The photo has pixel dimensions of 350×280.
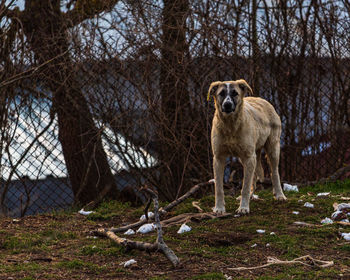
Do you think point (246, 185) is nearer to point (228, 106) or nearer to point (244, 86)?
point (228, 106)

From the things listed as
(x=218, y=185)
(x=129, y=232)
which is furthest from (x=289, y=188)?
(x=129, y=232)

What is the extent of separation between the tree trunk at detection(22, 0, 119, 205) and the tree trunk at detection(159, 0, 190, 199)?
991mm

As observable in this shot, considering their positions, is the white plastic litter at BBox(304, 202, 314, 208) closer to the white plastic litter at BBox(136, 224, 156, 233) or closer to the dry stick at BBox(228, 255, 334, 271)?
the white plastic litter at BBox(136, 224, 156, 233)

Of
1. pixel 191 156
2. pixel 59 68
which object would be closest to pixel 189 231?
pixel 191 156

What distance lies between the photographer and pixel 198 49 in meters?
7.50

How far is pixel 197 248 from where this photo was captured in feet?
16.1

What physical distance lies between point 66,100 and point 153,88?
1.50 metres

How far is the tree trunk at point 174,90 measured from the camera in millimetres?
7438

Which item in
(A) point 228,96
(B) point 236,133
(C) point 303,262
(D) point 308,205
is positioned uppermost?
(A) point 228,96

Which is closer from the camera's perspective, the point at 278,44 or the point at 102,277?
the point at 102,277

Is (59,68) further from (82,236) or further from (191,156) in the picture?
(82,236)

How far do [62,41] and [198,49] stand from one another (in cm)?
206

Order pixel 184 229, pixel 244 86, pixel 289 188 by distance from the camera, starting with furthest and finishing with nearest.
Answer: pixel 289 188 → pixel 244 86 → pixel 184 229

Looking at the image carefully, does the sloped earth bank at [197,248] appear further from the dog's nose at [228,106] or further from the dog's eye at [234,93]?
the dog's eye at [234,93]
